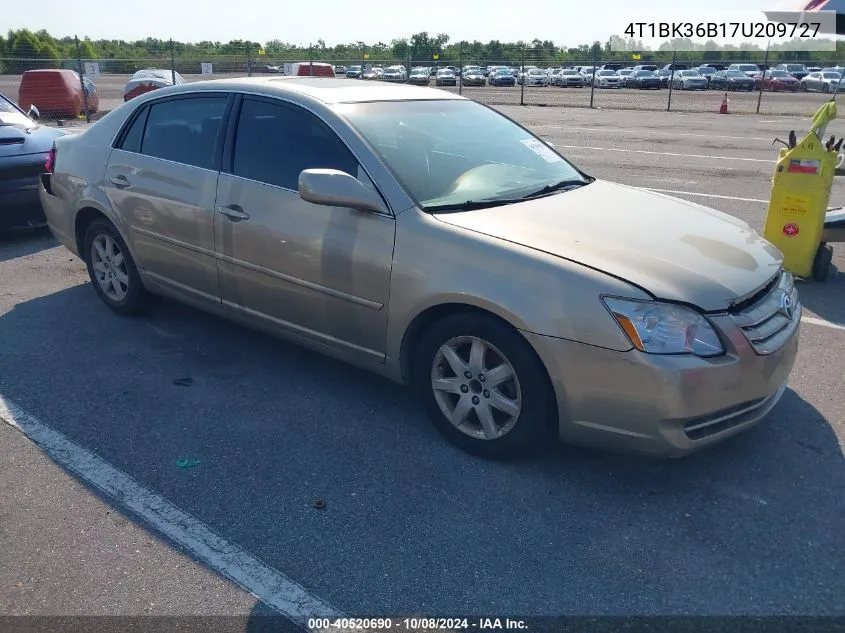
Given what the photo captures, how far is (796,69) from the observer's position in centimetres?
4481

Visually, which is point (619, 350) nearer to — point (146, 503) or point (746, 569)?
→ point (746, 569)

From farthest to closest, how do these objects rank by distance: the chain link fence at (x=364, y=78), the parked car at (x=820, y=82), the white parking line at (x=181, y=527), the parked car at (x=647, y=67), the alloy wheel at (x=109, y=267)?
the parked car at (x=647, y=67) → the parked car at (x=820, y=82) → the chain link fence at (x=364, y=78) → the alloy wheel at (x=109, y=267) → the white parking line at (x=181, y=527)

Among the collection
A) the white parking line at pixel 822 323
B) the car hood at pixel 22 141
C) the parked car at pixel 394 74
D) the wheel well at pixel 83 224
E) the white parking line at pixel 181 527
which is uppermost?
the parked car at pixel 394 74

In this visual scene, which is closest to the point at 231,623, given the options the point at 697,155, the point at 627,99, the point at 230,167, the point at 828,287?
the point at 230,167

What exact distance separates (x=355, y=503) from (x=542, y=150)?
2568 millimetres

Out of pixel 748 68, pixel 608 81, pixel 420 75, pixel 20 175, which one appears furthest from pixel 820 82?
pixel 20 175

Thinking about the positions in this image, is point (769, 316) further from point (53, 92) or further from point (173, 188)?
point (53, 92)

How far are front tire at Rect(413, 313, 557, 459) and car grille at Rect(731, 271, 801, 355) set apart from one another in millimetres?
879

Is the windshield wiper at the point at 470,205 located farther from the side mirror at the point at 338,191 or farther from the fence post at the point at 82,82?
the fence post at the point at 82,82

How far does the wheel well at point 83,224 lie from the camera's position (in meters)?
5.39

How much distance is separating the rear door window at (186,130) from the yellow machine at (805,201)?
14.5 feet

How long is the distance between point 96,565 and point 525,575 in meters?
1.63

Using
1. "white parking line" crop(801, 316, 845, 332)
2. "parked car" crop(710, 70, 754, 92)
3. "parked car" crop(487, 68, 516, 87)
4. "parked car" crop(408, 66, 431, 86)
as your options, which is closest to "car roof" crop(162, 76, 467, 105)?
"white parking line" crop(801, 316, 845, 332)

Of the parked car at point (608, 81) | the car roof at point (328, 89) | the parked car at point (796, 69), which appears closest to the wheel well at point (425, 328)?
the car roof at point (328, 89)
